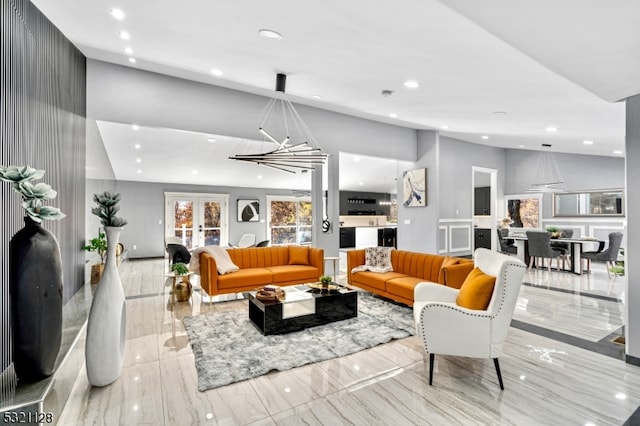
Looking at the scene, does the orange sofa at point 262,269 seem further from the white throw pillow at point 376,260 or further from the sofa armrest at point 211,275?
the white throw pillow at point 376,260

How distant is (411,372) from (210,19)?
11.4 ft

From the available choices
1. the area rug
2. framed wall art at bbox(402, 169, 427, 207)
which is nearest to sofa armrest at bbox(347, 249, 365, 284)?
the area rug

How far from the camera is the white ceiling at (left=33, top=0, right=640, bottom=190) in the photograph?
7.06 feet

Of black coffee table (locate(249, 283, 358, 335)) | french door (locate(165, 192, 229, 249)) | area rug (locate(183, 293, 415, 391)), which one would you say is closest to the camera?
area rug (locate(183, 293, 415, 391))

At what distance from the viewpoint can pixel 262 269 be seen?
5.05m

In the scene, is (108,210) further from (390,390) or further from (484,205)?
(484,205)

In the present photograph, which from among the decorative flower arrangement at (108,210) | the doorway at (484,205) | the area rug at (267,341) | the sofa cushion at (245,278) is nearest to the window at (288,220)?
the doorway at (484,205)

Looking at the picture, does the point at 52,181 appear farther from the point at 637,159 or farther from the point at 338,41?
the point at 637,159

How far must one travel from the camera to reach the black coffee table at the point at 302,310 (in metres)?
3.46

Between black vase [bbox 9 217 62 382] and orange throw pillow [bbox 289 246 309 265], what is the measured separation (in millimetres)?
3872

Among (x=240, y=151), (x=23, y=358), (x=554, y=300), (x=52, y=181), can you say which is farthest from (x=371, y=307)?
(x=240, y=151)

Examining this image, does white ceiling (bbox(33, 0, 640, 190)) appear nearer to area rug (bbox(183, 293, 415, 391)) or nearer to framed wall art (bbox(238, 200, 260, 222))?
area rug (bbox(183, 293, 415, 391))

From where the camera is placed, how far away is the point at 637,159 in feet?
9.44

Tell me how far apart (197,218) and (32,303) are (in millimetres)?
9017
